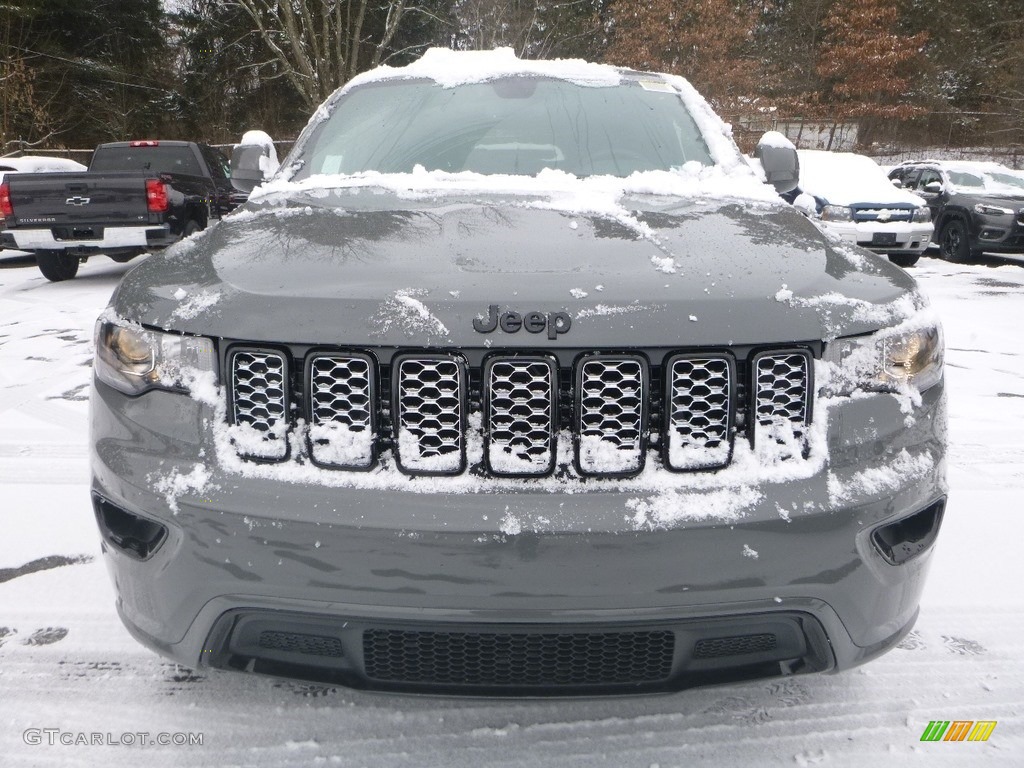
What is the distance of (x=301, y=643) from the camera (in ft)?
5.29

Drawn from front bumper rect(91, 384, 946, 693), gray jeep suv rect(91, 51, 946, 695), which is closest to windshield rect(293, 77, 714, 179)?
gray jeep suv rect(91, 51, 946, 695)

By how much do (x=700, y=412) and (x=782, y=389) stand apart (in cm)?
18

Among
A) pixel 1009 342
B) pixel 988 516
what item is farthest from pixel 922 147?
pixel 988 516

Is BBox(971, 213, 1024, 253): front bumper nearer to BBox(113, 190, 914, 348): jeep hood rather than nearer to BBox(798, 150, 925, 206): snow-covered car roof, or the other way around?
BBox(798, 150, 925, 206): snow-covered car roof

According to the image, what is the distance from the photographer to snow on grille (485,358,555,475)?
5.05 feet

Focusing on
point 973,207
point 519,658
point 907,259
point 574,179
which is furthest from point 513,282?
point 973,207

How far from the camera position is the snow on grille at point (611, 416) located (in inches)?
61.1

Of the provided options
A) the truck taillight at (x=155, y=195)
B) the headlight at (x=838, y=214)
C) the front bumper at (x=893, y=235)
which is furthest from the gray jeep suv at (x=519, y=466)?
the headlight at (x=838, y=214)

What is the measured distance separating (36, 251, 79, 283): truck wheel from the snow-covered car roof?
392 inches

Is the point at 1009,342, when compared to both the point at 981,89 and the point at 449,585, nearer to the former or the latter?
the point at 449,585

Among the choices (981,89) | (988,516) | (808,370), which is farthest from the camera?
(981,89)

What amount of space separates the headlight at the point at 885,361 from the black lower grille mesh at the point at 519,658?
638 millimetres

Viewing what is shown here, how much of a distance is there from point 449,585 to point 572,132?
1924mm

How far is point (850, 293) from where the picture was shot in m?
1.68
